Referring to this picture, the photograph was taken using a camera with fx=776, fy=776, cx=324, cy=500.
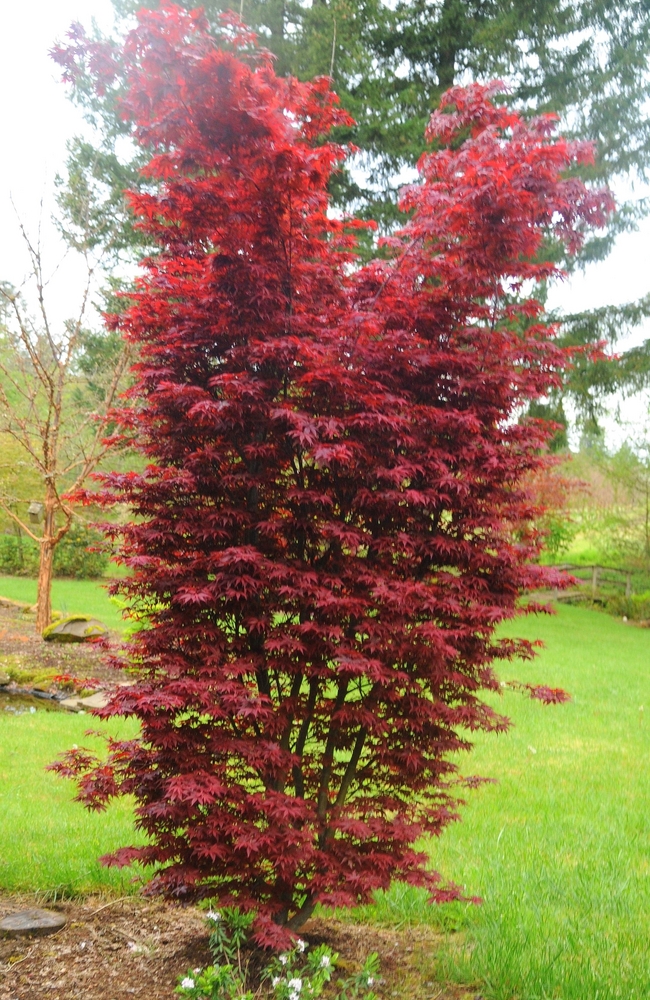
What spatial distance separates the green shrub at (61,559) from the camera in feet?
79.6

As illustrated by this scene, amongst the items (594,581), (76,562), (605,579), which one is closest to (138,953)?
(76,562)

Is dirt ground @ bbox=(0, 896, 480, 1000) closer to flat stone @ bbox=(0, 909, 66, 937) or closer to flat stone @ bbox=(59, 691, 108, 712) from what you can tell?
flat stone @ bbox=(0, 909, 66, 937)

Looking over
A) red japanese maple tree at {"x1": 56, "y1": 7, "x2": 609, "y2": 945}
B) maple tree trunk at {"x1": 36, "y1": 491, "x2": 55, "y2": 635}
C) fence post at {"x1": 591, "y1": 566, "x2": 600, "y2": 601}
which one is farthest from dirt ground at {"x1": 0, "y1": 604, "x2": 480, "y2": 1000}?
fence post at {"x1": 591, "y1": 566, "x2": 600, "y2": 601}

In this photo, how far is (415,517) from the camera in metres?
3.17

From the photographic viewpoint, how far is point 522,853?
473 centimetres

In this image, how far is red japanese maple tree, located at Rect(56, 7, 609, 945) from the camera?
2.95 meters

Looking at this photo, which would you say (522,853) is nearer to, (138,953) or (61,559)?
(138,953)

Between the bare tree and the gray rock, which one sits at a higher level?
the bare tree

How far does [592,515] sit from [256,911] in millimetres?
23303

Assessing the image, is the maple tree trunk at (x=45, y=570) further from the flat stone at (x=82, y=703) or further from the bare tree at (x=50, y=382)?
the flat stone at (x=82, y=703)

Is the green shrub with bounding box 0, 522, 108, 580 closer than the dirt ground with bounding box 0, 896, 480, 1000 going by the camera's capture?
No

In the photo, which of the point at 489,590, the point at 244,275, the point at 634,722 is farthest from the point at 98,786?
the point at 634,722

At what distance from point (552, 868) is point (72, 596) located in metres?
17.1

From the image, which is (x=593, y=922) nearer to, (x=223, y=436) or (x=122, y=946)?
(x=122, y=946)
